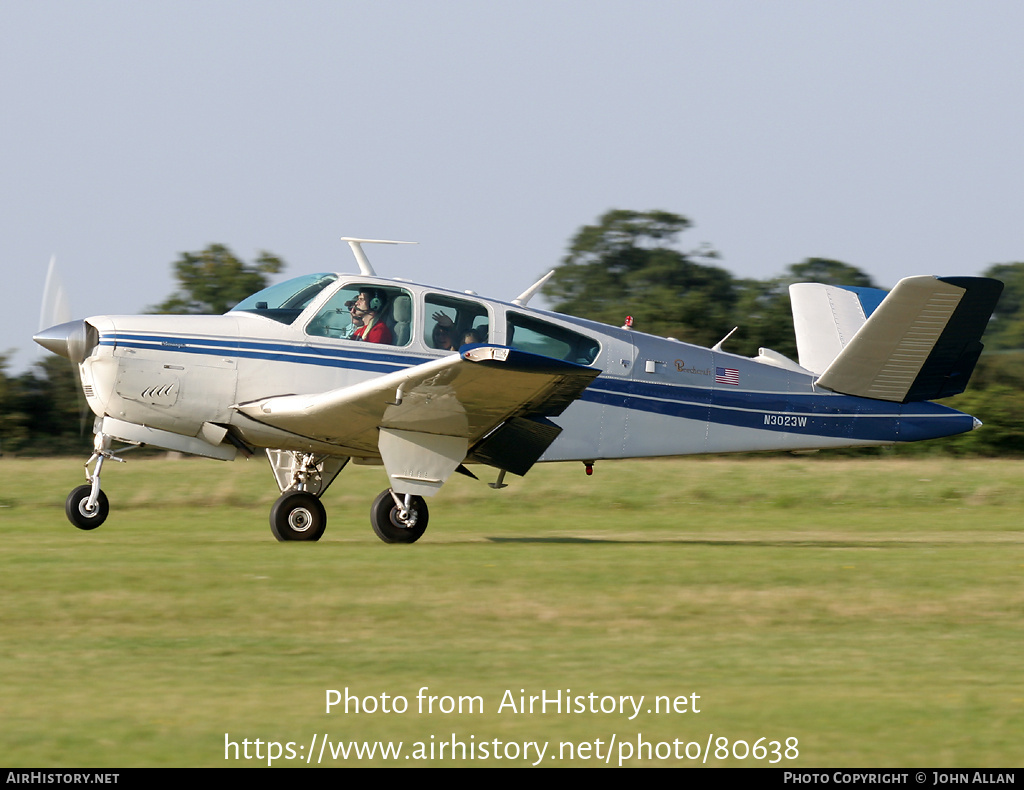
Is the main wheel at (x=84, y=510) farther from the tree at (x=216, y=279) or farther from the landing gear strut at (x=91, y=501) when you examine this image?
the tree at (x=216, y=279)

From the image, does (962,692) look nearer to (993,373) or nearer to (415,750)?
(415,750)

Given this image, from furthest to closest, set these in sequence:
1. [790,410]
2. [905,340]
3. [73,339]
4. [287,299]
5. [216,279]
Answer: [216,279], [790,410], [905,340], [287,299], [73,339]

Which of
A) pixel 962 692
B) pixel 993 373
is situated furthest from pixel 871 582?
pixel 993 373

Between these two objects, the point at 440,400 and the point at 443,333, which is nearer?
the point at 440,400

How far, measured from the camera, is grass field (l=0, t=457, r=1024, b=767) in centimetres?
468

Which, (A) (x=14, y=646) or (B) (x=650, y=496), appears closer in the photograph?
(A) (x=14, y=646)

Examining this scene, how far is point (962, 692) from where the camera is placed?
551 centimetres

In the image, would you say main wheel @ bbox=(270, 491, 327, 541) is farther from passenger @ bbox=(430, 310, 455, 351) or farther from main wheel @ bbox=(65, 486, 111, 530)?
passenger @ bbox=(430, 310, 455, 351)

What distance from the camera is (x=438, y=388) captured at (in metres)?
10.0

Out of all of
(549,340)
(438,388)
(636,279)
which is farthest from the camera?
(636,279)

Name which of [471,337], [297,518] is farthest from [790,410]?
[297,518]

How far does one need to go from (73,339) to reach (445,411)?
132 inches

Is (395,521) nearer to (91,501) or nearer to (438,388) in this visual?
(438,388)
